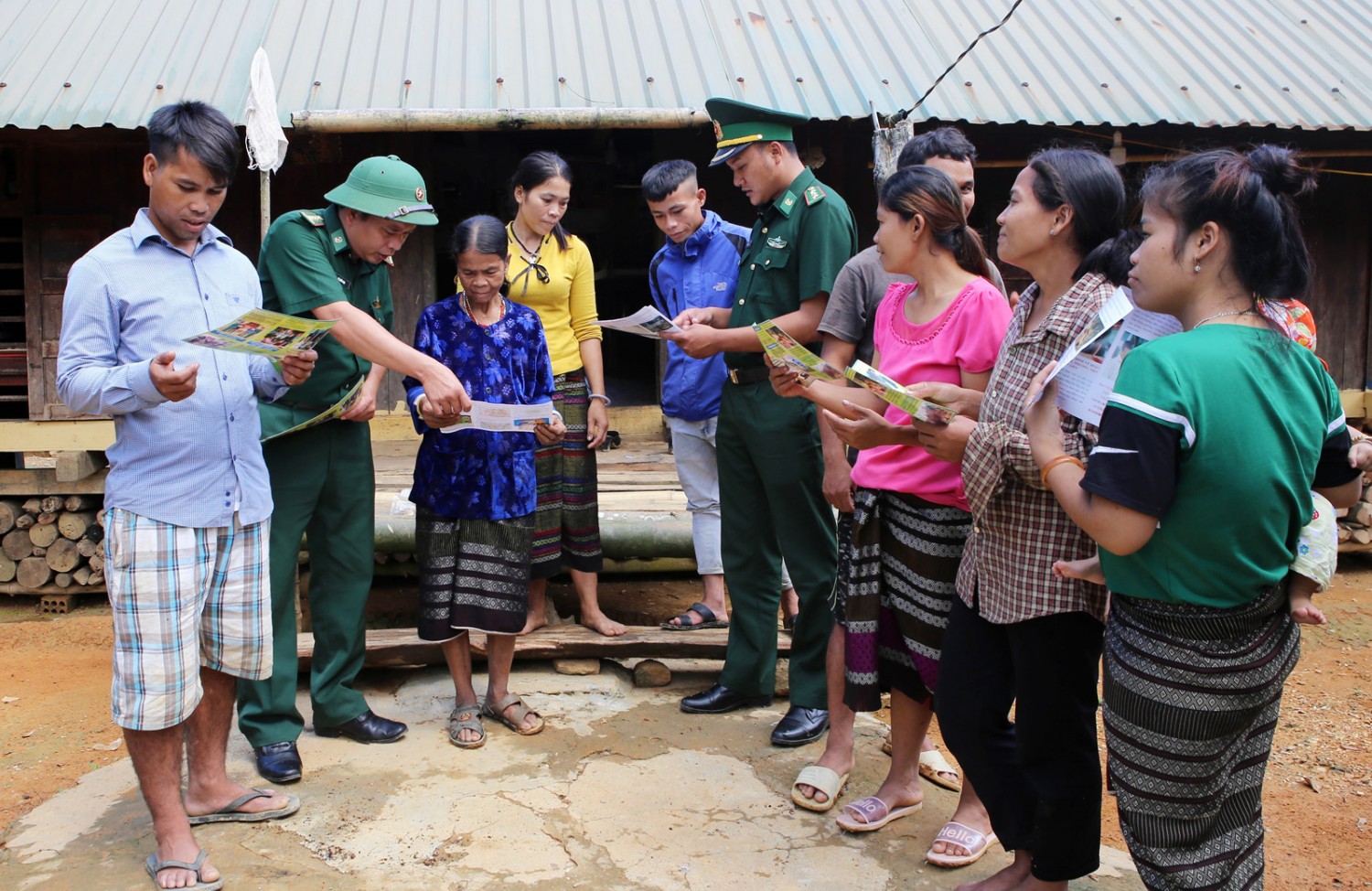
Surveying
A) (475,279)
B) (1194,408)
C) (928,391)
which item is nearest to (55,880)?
(475,279)

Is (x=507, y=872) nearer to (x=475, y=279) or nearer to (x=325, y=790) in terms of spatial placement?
(x=325, y=790)

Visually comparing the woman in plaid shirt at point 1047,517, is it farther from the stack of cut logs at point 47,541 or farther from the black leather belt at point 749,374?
the stack of cut logs at point 47,541

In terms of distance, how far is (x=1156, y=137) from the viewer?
7.17 m

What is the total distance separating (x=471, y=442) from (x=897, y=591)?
157 cm

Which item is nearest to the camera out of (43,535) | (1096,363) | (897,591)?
(1096,363)

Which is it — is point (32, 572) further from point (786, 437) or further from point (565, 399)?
point (786, 437)

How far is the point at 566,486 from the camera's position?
4629mm

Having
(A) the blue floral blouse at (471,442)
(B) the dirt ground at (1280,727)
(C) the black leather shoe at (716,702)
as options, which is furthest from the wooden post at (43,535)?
(C) the black leather shoe at (716,702)

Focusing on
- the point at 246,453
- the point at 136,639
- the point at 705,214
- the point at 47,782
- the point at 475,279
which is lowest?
the point at 47,782

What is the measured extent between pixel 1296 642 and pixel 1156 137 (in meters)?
6.01

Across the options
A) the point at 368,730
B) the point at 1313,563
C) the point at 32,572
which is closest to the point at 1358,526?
the point at 1313,563

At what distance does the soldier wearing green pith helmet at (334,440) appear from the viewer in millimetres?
3342

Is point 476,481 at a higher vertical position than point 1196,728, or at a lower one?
higher

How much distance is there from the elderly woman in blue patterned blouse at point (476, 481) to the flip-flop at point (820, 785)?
1.07 meters
